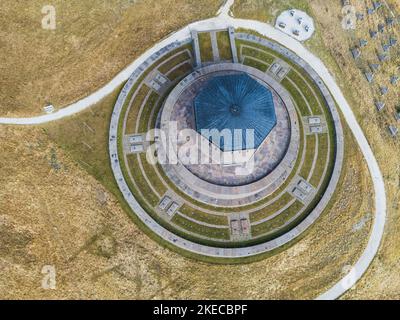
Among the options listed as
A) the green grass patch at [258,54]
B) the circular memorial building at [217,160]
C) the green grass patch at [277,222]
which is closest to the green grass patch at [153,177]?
the circular memorial building at [217,160]

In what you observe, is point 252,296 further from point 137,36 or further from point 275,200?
point 137,36

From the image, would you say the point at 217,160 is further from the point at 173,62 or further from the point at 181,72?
the point at 173,62

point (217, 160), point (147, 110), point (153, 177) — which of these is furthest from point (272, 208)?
point (147, 110)

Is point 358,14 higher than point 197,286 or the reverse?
higher

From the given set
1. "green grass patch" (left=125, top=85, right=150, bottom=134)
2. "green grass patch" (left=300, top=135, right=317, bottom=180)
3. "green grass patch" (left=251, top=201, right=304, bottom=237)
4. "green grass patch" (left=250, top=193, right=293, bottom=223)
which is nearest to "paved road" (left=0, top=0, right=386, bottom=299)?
"green grass patch" (left=125, top=85, right=150, bottom=134)

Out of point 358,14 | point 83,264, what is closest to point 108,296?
point 83,264

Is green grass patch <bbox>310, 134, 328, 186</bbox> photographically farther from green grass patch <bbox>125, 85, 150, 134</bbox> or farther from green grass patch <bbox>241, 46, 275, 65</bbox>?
green grass patch <bbox>125, 85, 150, 134</bbox>
